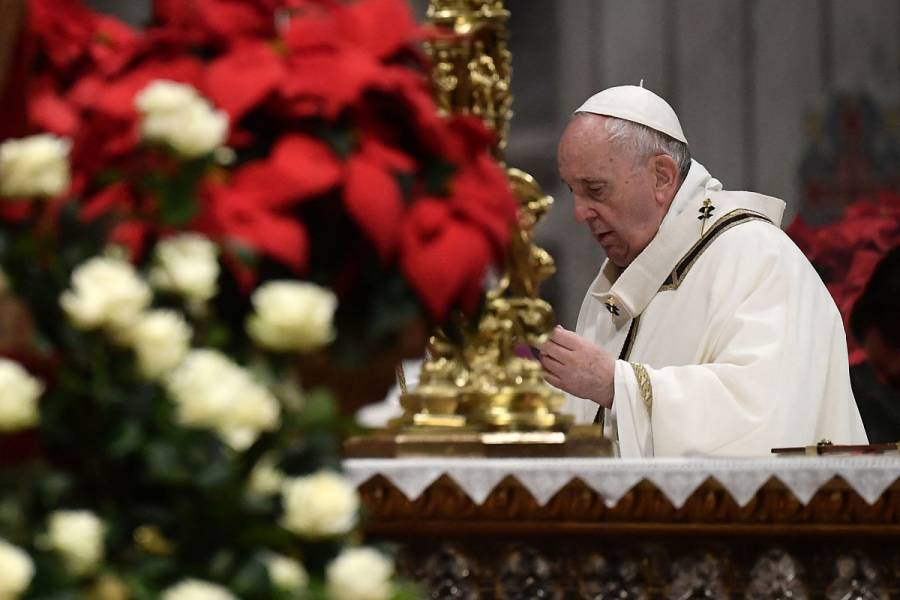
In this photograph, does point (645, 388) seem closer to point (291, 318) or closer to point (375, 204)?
point (375, 204)

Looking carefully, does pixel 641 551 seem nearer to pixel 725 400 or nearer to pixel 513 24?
pixel 725 400

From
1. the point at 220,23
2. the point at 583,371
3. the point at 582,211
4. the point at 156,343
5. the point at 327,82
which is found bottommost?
the point at 156,343

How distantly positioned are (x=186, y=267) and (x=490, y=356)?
4.53 ft

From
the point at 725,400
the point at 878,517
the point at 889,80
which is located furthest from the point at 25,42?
the point at 889,80

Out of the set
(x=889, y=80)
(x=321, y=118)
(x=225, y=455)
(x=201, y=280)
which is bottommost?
(x=225, y=455)

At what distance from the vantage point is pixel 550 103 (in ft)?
36.3

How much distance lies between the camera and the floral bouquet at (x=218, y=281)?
190 cm

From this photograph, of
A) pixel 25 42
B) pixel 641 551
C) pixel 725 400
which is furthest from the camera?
pixel 725 400

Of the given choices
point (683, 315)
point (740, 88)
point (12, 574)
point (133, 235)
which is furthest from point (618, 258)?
point (740, 88)

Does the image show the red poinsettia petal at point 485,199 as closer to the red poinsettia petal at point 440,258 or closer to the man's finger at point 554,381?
the red poinsettia petal at point 440,258

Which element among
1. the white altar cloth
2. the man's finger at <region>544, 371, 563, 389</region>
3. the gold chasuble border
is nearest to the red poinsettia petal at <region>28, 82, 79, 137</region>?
the white altar cloth

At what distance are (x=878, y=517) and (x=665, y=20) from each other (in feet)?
26.3

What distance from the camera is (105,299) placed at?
6.14ft

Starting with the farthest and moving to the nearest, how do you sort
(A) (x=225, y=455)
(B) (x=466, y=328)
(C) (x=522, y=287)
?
(C) (x=522, y=287), (B) (x=466, y=328), (A) (x=225, y=455)
